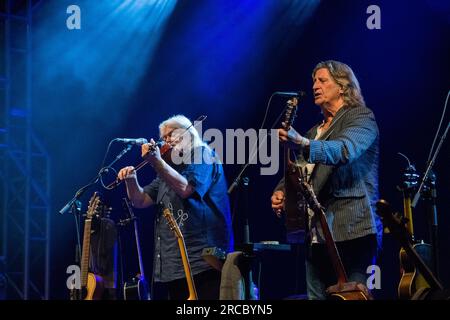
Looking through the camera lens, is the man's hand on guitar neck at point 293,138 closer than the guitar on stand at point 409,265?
Yes

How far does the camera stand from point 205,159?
18.0ft

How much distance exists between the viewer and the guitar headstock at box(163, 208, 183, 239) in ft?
16.9

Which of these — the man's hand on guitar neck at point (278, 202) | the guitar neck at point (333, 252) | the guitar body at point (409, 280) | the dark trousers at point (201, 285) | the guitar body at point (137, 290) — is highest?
the man's hand on guitar neck at point (278, 202)

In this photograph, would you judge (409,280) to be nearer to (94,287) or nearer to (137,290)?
(137,290)

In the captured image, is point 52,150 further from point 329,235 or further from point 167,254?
point 329,235

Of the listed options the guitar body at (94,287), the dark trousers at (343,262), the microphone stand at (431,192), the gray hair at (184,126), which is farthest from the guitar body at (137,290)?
the microphone stand at (431,192)

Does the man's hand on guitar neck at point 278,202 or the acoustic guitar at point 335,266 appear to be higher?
the man's hand on guitar neck at point 278,202

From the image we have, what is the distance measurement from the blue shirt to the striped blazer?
103 cm

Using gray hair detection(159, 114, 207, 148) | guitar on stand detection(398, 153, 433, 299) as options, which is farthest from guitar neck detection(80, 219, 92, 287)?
guitar on stand detection(398, 153, 433, 299)

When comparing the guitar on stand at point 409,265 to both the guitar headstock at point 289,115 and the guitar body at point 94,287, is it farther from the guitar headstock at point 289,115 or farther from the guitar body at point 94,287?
the guitar body at point 94,287

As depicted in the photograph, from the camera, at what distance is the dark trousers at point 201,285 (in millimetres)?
5137

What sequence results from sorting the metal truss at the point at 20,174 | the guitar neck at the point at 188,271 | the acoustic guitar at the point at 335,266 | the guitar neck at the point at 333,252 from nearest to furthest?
the acoustic guitar at the point at 335,266
the guitar neck at the point at 333,252
the guitar neck at the point at 188,271
the metal truss at the point at 20,174

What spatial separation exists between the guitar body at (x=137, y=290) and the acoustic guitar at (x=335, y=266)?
1847 mm

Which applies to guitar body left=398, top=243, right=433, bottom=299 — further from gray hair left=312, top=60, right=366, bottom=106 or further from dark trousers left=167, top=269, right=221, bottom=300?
dark trousers left=167, top=269, right=221, bottom=300
